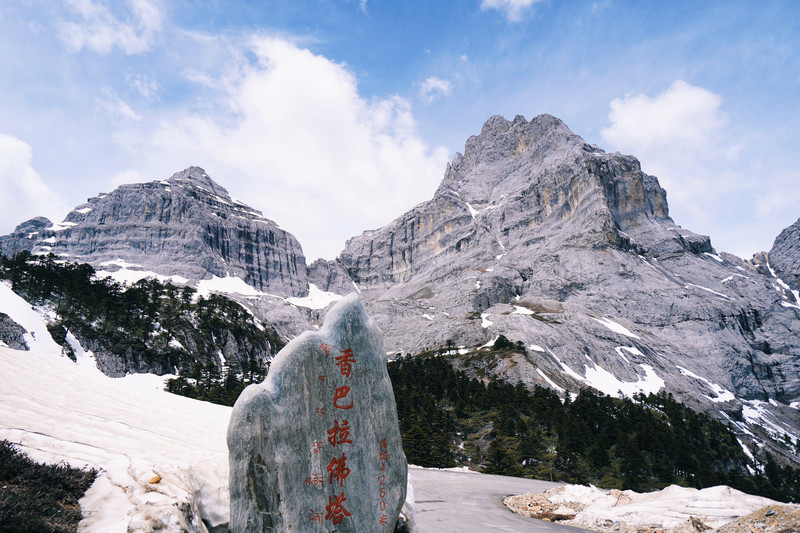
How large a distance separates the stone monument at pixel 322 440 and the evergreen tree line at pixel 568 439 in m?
36.4

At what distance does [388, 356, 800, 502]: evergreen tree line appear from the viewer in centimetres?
4806

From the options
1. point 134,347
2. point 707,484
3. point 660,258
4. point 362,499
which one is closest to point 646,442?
point 707,484

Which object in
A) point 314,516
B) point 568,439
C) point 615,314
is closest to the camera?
point 314,516

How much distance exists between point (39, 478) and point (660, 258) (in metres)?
207

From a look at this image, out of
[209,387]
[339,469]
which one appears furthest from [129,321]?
[339,469]

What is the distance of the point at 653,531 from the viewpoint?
1639cm

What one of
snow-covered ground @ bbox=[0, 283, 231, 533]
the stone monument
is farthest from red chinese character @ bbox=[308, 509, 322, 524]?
snow-covered ground @ bbox=[0, 283, 231, 533]

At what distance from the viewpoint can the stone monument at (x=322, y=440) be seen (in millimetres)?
8656

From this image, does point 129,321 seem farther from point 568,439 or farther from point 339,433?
point 339,433

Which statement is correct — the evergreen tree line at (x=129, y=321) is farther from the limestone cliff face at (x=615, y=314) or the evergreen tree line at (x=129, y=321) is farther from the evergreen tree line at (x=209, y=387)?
the limestone cliff face at (x=615, y=314)

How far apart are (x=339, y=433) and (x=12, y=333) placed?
37.7 metres

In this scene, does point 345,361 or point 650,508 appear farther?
point 650,508

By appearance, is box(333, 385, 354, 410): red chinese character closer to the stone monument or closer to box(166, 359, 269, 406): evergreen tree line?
the stone monument

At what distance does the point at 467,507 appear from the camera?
73.5 ft
